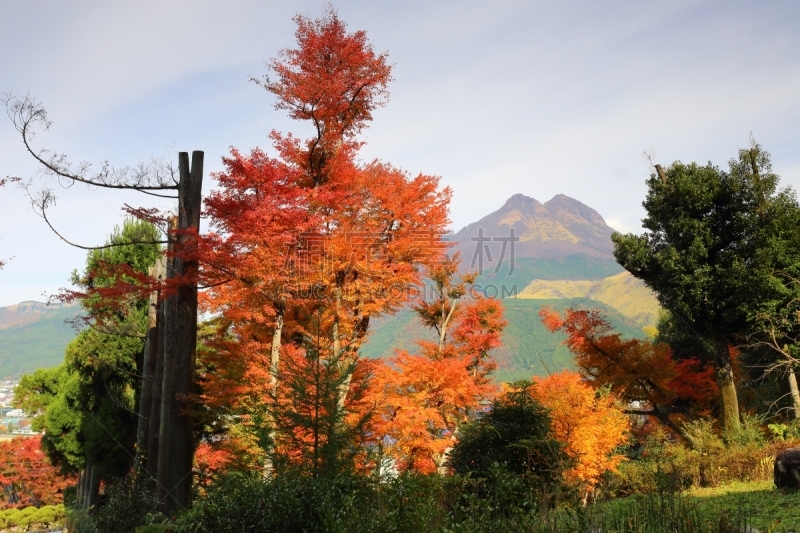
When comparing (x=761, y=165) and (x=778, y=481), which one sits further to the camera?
(x=761, y=165)

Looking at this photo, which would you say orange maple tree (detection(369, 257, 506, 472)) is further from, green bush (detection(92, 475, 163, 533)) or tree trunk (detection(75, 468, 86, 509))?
tree trunk (detection(75, 468, 86, 509))

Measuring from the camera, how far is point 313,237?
12.4m

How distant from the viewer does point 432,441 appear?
53.7ft

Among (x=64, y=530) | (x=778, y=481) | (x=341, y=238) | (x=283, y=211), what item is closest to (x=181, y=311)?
(x=283, y=211)

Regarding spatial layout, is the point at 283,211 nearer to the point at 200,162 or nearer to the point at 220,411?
the point at 200,162

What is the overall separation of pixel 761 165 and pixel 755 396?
963 cm

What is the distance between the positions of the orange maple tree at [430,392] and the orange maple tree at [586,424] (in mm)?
1989

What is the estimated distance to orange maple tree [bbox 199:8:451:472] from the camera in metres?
11.4

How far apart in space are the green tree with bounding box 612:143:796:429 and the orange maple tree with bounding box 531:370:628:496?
3.73 meters

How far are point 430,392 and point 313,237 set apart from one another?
6868 mm

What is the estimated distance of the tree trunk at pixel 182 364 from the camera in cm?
1019

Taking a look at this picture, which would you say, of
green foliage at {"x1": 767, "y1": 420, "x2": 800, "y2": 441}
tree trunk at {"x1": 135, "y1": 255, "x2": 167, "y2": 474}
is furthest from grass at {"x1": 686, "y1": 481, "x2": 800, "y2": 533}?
tree trunk at {"x1": 135, "y1": 255, "x2": 167, "y2": 474}

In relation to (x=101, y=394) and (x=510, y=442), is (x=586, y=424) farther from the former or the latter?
(x=101, y=394)

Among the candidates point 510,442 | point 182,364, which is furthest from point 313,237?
point 510,442
